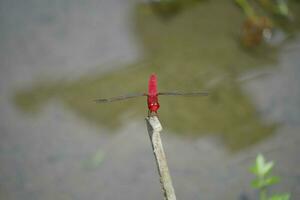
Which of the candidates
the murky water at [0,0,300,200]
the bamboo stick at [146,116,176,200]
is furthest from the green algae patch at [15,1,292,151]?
the bamboo stick at [146,116,176,200]

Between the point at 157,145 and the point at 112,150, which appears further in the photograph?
the point at 112,150

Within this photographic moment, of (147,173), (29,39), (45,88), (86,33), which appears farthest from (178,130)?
(29,39)

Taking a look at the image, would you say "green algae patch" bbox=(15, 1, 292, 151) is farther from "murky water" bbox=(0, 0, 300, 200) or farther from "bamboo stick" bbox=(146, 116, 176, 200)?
"bamboo stick" bbox=(146, 116, 176, 200)

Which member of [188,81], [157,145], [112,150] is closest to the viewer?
[157,145]

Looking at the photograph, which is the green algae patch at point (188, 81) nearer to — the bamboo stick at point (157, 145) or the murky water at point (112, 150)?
the murky water at point (112, 150)

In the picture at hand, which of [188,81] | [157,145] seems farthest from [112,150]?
[157,145]

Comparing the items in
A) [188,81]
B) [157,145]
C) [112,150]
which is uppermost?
[188,81]

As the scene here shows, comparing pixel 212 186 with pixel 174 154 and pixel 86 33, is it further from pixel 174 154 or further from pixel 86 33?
pixel 86 33

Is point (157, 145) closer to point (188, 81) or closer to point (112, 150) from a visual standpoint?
point (112, 150)
